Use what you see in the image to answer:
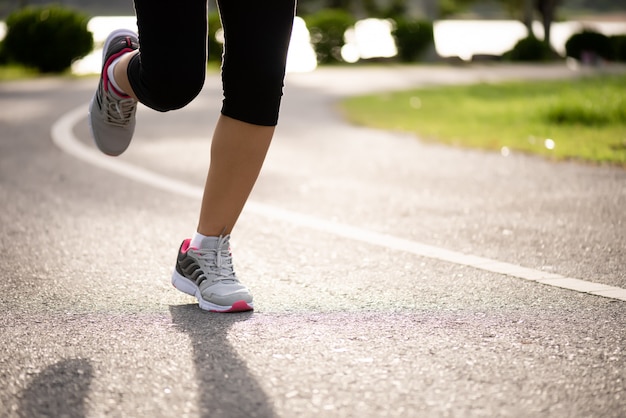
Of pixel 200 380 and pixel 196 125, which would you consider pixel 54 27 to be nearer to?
pixel 196 125

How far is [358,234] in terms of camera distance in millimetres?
4273

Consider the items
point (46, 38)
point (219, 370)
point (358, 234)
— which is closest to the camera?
point (219, 370)

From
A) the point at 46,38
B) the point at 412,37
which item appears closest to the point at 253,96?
the point at 46,38

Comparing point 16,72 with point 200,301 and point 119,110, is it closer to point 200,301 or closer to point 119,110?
point 119,110

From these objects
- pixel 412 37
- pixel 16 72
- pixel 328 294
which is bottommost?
pixel 412 37

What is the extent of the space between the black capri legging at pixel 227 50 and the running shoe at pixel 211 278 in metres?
0.43

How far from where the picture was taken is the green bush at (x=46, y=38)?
1806 centimetres

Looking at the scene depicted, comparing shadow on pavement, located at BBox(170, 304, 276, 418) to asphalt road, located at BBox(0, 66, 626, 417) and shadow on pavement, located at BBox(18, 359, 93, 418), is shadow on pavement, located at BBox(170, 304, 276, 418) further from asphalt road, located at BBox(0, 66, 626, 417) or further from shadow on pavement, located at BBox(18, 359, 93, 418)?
shadow on pavement, located at BBox(18, 359, 93, 418)

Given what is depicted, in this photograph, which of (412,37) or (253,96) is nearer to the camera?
(253,96)

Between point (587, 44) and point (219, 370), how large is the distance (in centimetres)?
2710

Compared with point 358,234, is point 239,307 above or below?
above

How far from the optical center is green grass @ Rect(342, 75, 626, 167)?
7.43 m

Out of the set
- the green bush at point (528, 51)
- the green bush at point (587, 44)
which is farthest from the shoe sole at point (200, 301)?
the green bush at point (587, 44)

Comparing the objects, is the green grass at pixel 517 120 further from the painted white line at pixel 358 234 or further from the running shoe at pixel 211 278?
the running shoe at pixel 211 278
